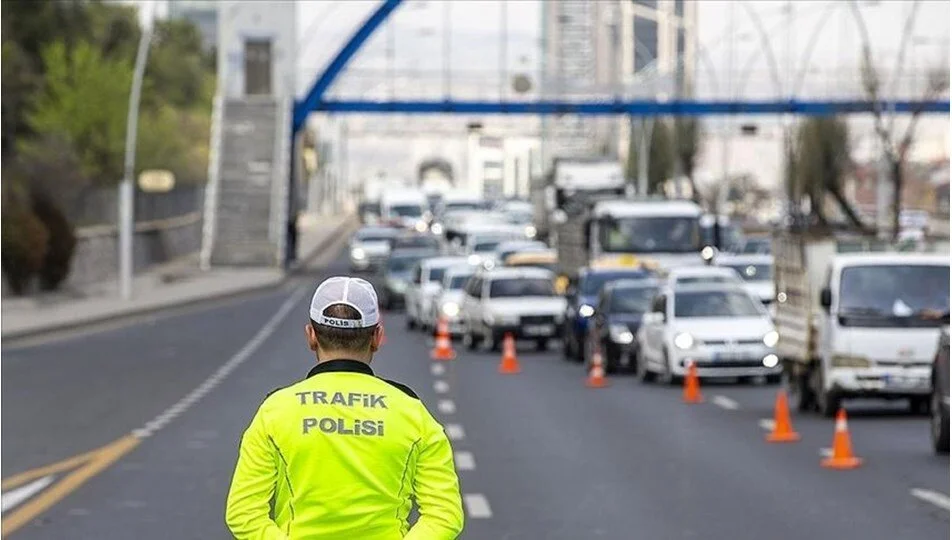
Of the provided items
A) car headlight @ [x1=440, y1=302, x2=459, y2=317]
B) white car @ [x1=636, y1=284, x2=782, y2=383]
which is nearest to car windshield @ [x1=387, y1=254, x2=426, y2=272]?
car headlight @ [x1=440, y1=302, x2=459, y2=317]

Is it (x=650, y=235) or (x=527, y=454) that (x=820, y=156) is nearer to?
(x=650, y=235)

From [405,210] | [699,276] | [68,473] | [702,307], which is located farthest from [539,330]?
[405,210]

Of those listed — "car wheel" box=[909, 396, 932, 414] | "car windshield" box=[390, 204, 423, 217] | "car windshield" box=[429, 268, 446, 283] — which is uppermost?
"car wheel" box=[909, 396, 932, 414]

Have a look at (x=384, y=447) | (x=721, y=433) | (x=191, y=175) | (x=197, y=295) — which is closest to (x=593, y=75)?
(x=191, y=175)

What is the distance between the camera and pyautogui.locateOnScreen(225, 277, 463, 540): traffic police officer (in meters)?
6.25

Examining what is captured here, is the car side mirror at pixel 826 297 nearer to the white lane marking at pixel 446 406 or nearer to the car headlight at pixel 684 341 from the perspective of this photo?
the white lane marking at pixel 446 406

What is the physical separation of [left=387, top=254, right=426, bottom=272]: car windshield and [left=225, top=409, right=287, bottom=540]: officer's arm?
56437 millimetres

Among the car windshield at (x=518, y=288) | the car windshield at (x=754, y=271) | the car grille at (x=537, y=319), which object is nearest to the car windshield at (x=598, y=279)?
the car grille at (x=537, y=319)

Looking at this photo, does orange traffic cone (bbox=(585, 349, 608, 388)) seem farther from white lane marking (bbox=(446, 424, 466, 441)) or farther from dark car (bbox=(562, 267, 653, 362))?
white lane marking (bbox=(446, 424, 466, 441))

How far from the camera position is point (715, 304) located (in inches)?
1368

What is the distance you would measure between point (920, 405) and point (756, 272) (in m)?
24.2

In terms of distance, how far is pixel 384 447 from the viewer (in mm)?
6289

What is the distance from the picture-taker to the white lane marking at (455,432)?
77.9 feet

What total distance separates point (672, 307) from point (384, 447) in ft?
91.6
